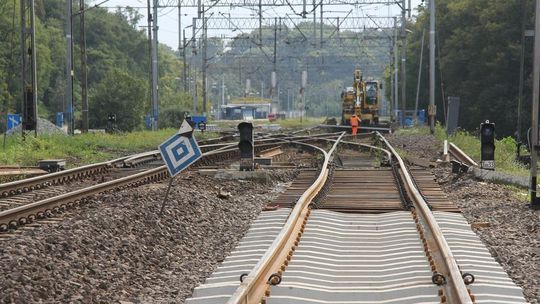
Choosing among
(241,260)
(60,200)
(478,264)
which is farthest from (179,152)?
(478,264)

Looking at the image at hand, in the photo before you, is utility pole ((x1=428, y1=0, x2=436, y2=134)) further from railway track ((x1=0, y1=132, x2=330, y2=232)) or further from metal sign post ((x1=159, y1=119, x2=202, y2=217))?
metal sign post ((x1=159, y1=119, x2=202, y2=217))

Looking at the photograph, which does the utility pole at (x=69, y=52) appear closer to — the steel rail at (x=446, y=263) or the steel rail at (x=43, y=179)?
the steel rail at (x=43, y=179)

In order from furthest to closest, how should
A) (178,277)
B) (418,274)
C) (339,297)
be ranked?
(178,277) → (418,274) → (339,297)

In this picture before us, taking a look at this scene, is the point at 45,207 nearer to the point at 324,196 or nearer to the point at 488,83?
the point at 324,196

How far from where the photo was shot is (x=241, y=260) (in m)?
9.72

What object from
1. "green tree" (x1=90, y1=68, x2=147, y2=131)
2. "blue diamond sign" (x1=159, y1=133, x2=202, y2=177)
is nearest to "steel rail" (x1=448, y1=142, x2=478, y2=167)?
"blue diamond sign" (x1=159, y1=133, x2=202, y2=177)

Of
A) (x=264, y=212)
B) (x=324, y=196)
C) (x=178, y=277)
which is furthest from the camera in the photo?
(x=324, y=196)

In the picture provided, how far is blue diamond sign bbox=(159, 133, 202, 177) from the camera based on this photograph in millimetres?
14102

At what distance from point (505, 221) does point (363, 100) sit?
56153mm

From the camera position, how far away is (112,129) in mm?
51281

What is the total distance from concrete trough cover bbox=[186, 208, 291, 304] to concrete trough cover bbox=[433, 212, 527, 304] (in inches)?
81.0

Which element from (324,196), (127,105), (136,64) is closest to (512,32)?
(127,105)

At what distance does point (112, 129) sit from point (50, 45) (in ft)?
175

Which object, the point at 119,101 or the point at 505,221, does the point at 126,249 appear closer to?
the point at 505,221
